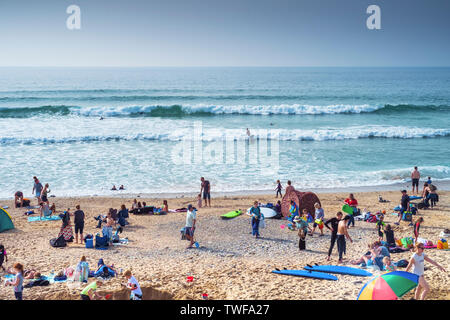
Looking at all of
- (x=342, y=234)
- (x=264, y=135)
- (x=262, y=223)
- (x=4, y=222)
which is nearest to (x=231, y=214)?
(x=262, y=223)

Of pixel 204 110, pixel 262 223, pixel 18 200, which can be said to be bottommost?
pixel 262 223

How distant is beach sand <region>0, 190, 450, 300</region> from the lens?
338 inches

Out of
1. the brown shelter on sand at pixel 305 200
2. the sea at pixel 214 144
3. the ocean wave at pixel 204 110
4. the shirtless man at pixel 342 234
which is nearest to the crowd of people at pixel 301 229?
the shirtless man at pixel 342 234

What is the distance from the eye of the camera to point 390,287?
7.00 m

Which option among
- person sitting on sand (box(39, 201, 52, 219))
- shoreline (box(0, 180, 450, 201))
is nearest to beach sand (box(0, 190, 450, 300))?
person sitting on sand (box(39, 201, 52, 219))

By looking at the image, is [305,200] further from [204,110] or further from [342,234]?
[204,110]

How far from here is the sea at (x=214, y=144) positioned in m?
20.3

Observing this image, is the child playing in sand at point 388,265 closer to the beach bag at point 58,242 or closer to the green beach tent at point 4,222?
the beach bag at point 58,242

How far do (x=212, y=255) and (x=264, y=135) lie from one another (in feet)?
70.7

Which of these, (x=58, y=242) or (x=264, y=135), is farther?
(x=264, y=135)

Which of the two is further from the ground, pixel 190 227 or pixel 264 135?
pixel 264 135

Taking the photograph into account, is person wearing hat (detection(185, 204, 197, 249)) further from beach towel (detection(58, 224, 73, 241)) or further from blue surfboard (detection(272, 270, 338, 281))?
beach towel (detection(58, 224, 73, 241))

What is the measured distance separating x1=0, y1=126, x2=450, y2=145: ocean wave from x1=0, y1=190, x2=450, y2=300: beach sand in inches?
538
